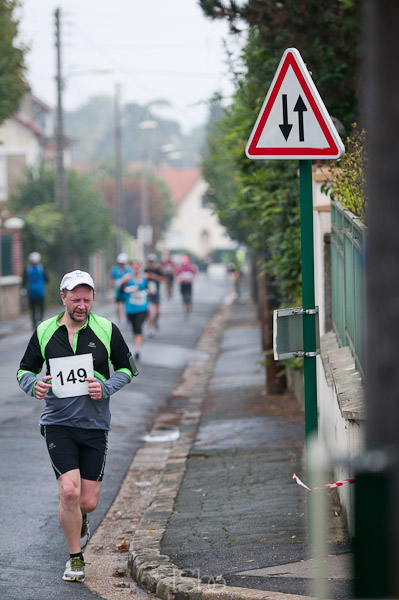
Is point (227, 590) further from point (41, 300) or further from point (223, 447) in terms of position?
point (41, 300)

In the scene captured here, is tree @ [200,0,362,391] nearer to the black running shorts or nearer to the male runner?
the male runner

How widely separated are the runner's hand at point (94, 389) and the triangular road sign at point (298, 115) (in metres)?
1.72

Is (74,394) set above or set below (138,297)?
above

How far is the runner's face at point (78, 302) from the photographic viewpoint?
6.29 meters

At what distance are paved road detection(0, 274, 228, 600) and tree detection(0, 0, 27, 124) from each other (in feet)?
21.4

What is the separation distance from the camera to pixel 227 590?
5.54 meters

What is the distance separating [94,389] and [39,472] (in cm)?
353

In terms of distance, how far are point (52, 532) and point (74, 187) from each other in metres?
36.5

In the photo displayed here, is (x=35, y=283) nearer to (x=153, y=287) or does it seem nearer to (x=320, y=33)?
(x=153, y=287)

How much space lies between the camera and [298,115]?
18.3ft

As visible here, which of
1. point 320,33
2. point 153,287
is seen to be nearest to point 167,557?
point 320,33

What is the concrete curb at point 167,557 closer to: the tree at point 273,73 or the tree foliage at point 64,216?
the tree at point 273,73

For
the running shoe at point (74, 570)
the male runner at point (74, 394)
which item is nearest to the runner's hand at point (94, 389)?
the male runner at point (74, 394)

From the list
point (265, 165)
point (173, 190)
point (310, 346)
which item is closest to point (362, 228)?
point (310, 346)
